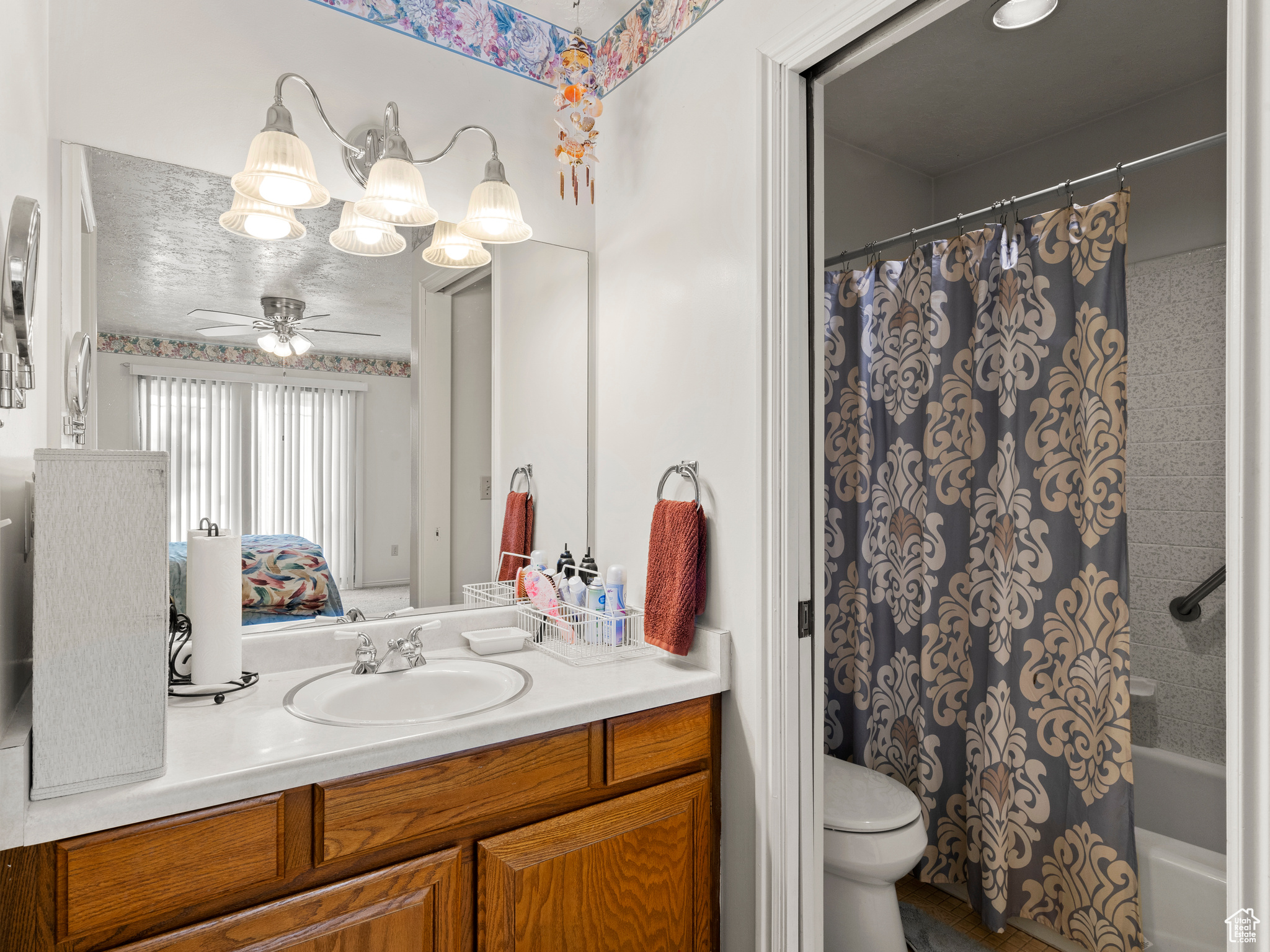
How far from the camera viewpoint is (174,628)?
130 cm

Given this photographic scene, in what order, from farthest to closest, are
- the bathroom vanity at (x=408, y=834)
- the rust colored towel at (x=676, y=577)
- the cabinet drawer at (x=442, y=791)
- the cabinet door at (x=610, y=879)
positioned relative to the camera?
the rust colored towel at (x=676, y=577), the cabinet door at (x=610, y=879), the cabinet drawer at (x=442, y=791), the bathroom vanity at (x=408, y=834)

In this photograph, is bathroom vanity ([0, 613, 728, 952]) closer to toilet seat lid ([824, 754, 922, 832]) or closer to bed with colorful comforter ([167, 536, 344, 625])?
bed with colorful comforter ([167, 536, 344, 625])

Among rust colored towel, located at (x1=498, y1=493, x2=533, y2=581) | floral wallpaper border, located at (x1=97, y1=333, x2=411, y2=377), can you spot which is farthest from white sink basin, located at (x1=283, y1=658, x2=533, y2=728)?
floral wallpaper border, located at (x1=97, y1=333, x2=411, y2=377)

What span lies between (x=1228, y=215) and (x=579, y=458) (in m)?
1.46

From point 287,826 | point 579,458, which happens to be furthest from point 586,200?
point 287,826

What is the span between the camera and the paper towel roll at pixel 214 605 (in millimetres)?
1290

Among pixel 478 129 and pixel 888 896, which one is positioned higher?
pixel 478 129

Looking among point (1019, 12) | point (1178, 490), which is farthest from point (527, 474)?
point (1178, 490)

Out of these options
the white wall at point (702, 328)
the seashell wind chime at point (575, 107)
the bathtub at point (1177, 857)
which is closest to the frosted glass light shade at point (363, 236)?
the seashell wind chime at point (575, 107)

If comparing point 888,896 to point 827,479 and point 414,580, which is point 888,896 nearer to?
point 827,479

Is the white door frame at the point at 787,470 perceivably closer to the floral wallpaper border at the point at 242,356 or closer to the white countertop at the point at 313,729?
the white countertop at the point at 313,729

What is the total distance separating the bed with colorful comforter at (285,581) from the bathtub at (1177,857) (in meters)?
2.02

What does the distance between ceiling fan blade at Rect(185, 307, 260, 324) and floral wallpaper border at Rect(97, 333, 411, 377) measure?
0.19 feet

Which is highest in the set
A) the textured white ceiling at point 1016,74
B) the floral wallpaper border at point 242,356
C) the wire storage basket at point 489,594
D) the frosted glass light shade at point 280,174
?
the textured white ceiling at point 1016,74
